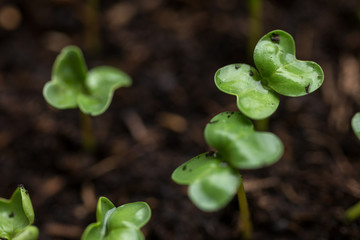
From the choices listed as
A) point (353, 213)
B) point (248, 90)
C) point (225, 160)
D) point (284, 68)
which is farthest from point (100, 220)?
point (353, 213)

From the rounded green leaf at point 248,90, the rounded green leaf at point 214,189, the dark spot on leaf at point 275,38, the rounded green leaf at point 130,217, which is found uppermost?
the dark spot on leaf at point 275,38

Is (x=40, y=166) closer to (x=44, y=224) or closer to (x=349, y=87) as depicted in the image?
(x=44, y=224)

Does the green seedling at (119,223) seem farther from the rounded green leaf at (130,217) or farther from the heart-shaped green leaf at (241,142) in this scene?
the heart-shaped green leaf at (241,142)

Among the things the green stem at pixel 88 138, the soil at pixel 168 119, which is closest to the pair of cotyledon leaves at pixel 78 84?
the green stem at pixel 88 138

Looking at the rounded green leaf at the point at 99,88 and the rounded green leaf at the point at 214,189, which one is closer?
the rounded green leaf at the point at 214,189

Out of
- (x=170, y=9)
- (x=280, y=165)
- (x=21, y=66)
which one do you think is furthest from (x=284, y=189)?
(x=21, y=66)

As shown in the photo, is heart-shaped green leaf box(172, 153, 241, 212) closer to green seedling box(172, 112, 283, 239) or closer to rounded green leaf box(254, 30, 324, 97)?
green seedling box(172, 112, 283, 239)

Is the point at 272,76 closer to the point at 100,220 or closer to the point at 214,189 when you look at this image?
the point at 214,189
